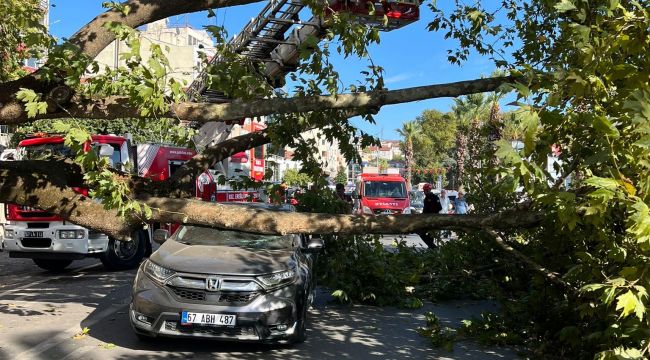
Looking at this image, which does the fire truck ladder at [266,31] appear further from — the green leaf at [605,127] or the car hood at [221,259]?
the green leaf at [605,127]

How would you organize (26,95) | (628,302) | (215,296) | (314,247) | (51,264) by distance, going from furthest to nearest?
(51,264) < (314,247) < (215,296) < (26,95) < (628,302)

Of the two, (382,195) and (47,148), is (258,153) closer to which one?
(382,195)

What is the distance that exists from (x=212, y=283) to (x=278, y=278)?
717 millimetres

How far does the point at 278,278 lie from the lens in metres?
6.30

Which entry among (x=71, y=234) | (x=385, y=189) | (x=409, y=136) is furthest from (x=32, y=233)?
(x=409, y=136)

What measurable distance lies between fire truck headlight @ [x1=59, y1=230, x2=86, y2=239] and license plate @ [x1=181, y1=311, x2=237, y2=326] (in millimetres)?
6479

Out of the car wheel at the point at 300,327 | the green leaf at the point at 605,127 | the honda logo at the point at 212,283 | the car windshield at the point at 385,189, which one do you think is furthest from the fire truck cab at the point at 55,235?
the car windshield at the point at 385,189

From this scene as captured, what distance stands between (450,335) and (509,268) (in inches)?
52.9

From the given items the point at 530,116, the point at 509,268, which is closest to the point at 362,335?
the point at 509,268

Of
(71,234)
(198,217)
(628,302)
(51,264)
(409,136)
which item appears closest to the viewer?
(628,302)

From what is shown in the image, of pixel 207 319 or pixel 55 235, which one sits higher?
pixel 55 235

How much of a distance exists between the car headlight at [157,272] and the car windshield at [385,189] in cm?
1766

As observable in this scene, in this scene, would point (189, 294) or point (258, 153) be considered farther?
point (258, 153)

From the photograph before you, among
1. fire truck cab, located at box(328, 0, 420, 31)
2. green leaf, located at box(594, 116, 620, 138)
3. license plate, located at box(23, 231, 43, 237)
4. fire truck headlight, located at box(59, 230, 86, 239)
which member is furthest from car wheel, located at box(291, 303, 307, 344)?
license plate, located at box(23, 231, 43, 237)
